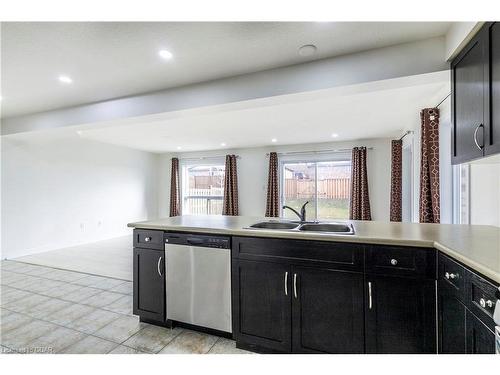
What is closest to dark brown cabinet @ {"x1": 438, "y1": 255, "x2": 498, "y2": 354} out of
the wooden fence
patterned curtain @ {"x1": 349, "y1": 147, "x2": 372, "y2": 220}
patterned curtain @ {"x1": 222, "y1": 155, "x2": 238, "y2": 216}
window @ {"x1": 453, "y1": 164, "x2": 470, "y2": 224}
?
window @ {"x1": 453, "y1": 164, "x2": 470, "y2": 224}

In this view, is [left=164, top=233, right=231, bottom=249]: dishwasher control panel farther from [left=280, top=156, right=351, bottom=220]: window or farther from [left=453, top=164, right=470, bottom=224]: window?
[left=280, top=156, right=351, bottom=220]: window

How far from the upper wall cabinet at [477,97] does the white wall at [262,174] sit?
4.15 m

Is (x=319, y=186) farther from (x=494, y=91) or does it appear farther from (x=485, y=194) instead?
(x=494, y=91)

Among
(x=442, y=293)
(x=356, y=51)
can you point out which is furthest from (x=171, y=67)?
(x=442, y=293)

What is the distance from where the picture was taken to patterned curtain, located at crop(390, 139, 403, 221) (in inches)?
200

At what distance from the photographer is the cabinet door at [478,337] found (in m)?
0.98

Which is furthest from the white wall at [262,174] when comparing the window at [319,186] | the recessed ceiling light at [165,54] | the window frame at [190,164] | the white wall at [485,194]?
the recessed ceiling light at [165,54]

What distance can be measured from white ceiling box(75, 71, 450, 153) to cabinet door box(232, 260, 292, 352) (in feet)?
5.35

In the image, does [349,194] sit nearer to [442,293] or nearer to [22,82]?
[442,293]

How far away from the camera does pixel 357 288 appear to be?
5.22 ft

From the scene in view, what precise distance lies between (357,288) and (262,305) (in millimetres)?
659

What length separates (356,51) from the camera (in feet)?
7.10

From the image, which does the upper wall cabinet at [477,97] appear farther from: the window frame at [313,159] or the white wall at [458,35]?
the window frame at [313,159]

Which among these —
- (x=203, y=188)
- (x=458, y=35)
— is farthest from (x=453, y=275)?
(x=203, y=188)
